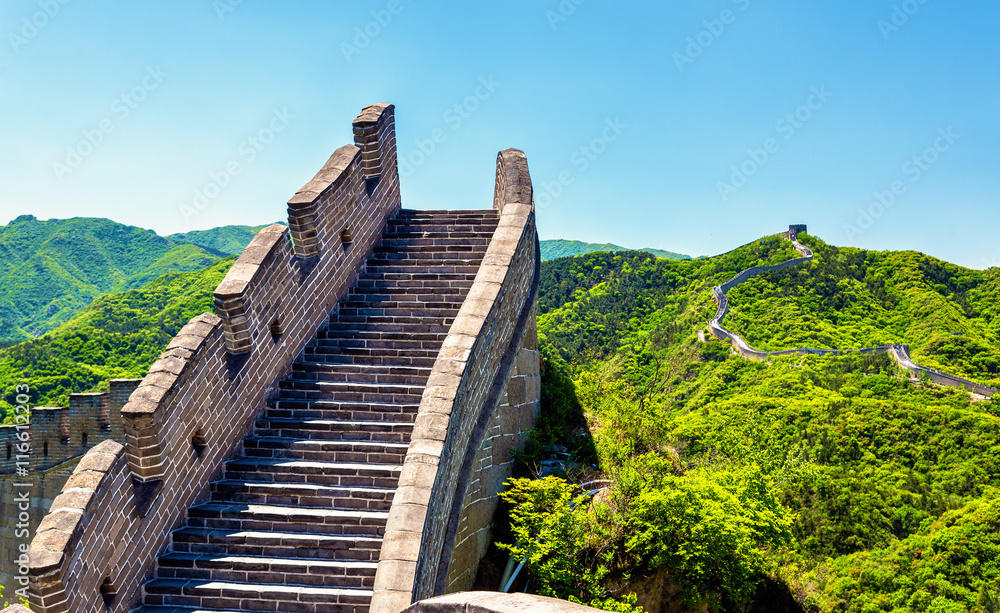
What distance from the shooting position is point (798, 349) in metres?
51.4

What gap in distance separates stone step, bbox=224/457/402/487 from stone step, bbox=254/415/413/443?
291 mm

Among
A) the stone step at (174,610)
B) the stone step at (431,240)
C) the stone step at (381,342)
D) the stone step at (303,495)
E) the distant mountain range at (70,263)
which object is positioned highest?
the distant mountain range at (70,263)

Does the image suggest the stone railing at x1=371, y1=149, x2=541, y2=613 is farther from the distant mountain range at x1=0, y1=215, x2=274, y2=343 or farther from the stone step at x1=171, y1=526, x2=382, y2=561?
the distant mountain range at x1=0, y1=215, x2=274, y2=343

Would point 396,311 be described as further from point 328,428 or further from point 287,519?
point 287,519

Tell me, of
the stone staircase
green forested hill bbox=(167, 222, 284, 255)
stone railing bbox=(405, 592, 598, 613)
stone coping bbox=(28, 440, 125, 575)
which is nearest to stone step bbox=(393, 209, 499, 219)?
the stone staircase

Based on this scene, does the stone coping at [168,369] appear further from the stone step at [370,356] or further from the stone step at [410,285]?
the stone step at [410,285]

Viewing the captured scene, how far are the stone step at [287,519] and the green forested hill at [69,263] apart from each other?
67920mm

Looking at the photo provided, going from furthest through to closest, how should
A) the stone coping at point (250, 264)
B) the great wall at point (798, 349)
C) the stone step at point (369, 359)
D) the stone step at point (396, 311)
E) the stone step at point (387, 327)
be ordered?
the great wall at point (798, 349) < the stone step at point (396, 311) < the stone step at point (387, 327) < the stone step at point (369, 359) < the stone coping at point (250, 264)

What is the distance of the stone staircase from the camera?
5871 millimetres

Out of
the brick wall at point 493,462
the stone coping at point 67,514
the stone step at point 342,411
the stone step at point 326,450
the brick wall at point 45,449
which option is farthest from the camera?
the brick wall at point 45,449

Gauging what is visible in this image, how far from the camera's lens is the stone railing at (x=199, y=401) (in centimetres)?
536

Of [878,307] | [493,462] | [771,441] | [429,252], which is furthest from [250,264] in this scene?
[878,307]

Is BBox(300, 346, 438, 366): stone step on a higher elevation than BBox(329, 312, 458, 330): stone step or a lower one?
lower

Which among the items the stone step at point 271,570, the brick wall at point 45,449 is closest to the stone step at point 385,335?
the stone step at point 271,570
